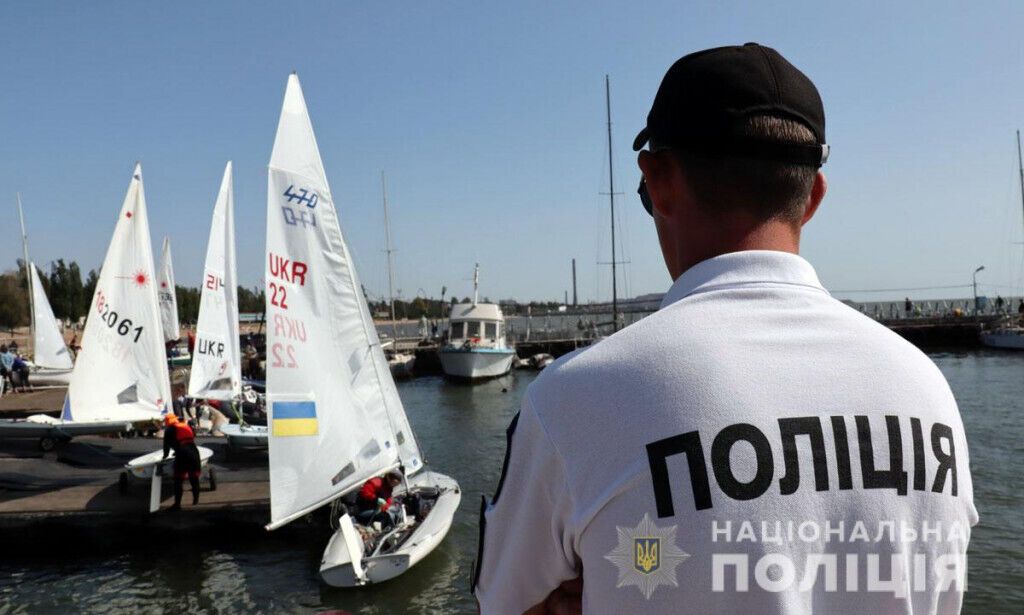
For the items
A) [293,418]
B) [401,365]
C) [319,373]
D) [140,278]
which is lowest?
[401,365]

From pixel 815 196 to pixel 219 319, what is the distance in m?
23.2

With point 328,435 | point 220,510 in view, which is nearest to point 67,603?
point 220,510

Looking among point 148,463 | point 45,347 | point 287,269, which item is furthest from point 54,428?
point 45,347

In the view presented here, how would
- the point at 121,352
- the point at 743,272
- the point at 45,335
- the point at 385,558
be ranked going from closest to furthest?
1. the point at 743,272
2. the point at 385,558
3. the point at 121,352
4. the point at 45,335

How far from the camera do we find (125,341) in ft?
54.5

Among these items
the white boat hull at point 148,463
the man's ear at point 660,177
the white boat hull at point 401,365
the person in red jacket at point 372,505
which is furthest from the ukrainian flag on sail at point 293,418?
the white boat hull at point 401,365

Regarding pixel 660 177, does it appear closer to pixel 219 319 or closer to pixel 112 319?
pixel 112 319

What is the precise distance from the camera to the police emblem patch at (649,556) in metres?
1.08

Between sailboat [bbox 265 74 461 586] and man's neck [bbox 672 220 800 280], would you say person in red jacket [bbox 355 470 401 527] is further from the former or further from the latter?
man's neck [bbox 672 220 800 280]

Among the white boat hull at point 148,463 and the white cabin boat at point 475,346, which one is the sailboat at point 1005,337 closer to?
the white cabin boat at point 475,346

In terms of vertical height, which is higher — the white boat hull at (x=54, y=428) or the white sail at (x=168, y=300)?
the white sail at (x=168, y=300)

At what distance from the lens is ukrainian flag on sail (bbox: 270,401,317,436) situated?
1088cm

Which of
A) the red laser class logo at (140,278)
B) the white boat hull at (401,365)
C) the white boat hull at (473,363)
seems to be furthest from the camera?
the white boat hull at (401,365)

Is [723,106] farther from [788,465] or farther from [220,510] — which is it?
[220,510]
